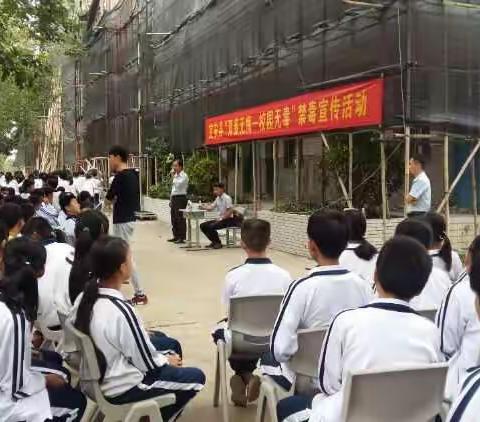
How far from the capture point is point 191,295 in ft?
23.4

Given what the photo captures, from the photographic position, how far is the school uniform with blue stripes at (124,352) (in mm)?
2713

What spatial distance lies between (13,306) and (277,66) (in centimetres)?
920

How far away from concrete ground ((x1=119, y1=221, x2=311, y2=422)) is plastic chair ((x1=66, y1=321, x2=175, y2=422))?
37.0 inches

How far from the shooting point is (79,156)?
1091 inches

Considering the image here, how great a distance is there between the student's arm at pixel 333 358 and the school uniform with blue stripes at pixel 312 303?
46 cm

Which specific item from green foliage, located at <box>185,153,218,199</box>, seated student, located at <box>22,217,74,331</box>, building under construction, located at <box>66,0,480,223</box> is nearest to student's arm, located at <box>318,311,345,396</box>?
seated student, located at <box>22,217,74,331</box>

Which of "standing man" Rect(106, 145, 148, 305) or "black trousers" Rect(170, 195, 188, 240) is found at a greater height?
"standing man" Rect(106, 145, 148, 305)

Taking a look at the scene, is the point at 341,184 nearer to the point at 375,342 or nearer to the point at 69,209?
the point at 69,209

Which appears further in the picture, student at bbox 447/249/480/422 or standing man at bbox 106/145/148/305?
standing man at bbox 106/145/148/305

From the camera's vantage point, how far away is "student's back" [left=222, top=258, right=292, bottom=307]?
139 inches

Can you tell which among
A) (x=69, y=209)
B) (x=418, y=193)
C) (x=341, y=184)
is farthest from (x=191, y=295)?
(x=341, y=184)

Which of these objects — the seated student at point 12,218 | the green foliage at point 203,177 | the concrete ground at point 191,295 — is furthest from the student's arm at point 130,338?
the green foliage at point 203,177

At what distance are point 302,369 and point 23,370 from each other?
1074 millimetres

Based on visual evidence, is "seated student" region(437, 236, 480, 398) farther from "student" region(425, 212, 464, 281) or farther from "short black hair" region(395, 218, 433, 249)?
"student" region(425, 212, 464, 281)
